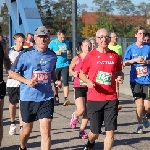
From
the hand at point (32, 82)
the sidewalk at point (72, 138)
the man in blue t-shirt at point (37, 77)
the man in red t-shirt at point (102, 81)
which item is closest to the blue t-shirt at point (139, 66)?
the sidewalk at point (72, 138)

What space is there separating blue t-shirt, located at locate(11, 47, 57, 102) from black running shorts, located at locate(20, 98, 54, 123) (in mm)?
57

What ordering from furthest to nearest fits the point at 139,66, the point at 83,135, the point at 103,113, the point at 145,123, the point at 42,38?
the point at 145,123 → the point at 139,66 → the point at 83,135 → the point at 103,113 → the point at 42,38

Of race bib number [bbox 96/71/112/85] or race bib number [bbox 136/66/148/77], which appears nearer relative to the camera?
race bib number [bbox 96/71/112/85]

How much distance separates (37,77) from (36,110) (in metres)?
0.46

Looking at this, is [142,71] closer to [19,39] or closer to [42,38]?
[19,39]

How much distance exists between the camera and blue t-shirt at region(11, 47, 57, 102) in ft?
21.7

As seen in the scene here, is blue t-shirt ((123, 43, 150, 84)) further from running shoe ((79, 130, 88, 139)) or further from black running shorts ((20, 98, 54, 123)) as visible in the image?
black running shorts ((20, 98, 54, 123))

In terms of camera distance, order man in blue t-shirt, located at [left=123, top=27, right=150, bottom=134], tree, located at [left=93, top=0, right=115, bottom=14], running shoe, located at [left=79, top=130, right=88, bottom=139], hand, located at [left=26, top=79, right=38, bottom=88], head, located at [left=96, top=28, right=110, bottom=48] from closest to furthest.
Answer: hand, located at [left=26, top=79, right=38, bottom=88], head, located at [left=96, top=28, right=110, bottom=48], running shoe, located at [left=79, top=130, right=88, bottom=139], man in blue t-shirt, located at [left=123, top=27, right=150, bottom=134], tree, located at [left=93, top=0, right=115, bottom=14]

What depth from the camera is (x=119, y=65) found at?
701 cm

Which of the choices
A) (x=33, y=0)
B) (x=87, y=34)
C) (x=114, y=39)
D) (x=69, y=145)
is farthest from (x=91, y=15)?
(x=69, y=145)

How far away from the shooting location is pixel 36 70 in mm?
6633

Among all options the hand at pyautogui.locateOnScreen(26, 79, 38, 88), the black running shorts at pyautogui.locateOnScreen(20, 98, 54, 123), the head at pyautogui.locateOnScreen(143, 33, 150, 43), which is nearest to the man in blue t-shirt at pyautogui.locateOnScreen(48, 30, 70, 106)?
the head at pyautogui.locateOnScreen(143, 33, 150, 43)

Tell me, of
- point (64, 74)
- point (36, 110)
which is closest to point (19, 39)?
point (36, 110)

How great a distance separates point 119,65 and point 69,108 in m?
6.07
